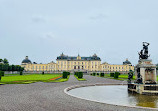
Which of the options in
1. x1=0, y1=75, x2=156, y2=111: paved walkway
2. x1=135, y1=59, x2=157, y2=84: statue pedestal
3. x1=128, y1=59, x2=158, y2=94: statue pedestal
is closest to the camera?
x1=0, y1=75, x2=156, y2=111: paved walkway

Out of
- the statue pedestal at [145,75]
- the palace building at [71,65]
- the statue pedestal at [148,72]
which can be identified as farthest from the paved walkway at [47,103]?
the palace building at [71,65]

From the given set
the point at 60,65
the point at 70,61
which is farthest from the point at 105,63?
the point at 60,65

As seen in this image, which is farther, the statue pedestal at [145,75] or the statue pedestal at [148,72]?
the statue pedestal at [148,72]

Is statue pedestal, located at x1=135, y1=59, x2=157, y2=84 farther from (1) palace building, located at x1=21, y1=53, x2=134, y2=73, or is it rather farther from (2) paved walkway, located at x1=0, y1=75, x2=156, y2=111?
(1) palace building, located at x1=21, y1=53, x2=134, y2=73

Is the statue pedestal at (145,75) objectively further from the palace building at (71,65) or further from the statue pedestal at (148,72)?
the palace building at (71,65)

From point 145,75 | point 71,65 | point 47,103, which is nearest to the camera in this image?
point 47,103

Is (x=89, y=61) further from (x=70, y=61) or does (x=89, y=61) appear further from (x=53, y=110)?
(x=53, y=110)

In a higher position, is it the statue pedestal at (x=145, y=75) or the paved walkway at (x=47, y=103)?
the statue pedestal at (x=145, y=75)

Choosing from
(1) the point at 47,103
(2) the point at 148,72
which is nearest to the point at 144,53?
(2) the point at 148,72

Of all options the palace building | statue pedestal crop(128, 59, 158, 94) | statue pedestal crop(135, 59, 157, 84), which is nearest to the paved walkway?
statue pedestal crop(128, 59, 158, 94)

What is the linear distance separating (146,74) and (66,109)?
913 centimetres

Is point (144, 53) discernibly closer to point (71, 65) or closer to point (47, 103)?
point (47, 103)

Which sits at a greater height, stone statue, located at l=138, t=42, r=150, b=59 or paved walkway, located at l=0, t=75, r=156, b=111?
stone statue, located at l=138, t=42, r=150, b=59

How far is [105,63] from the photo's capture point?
119812 mm
